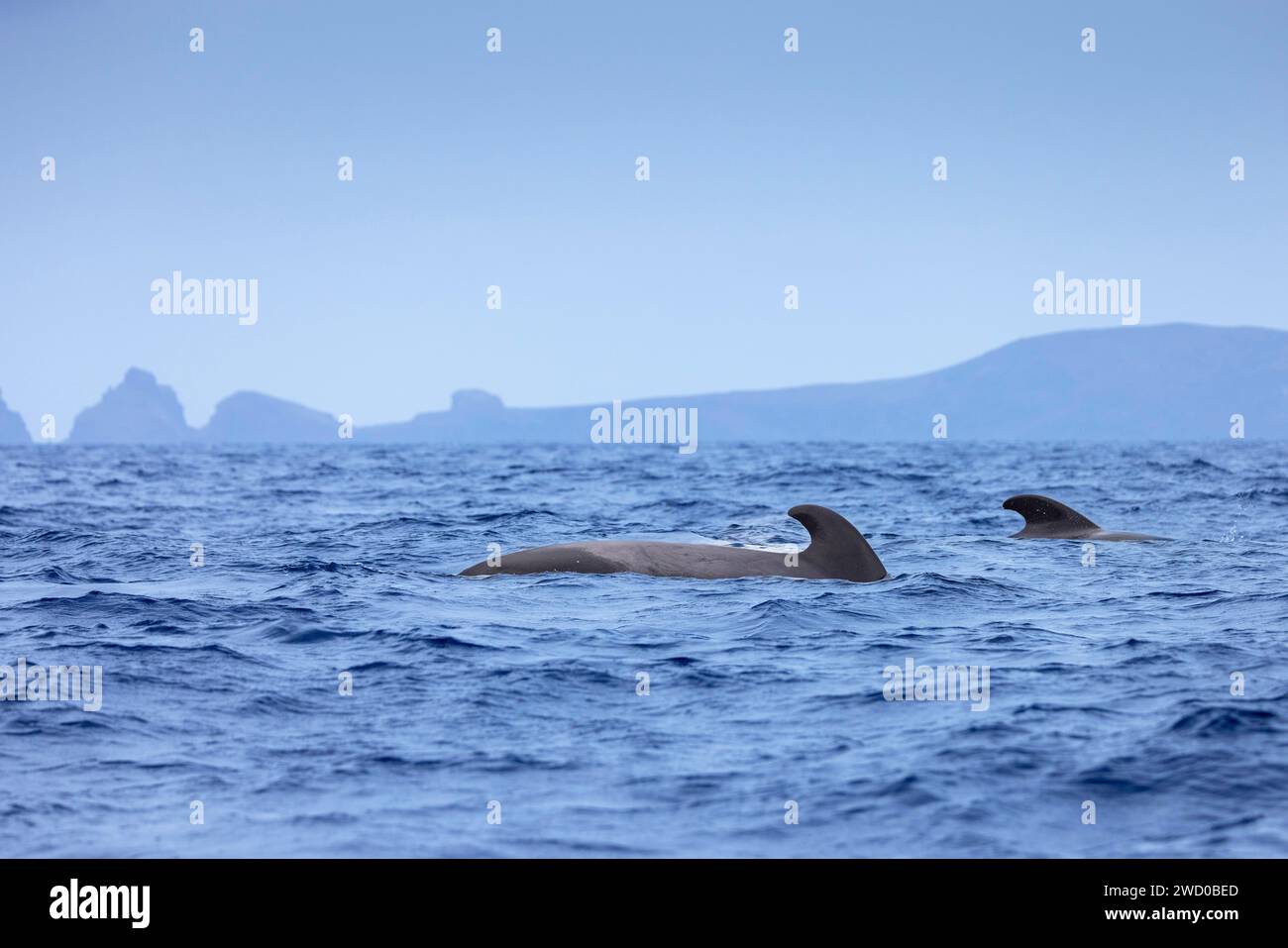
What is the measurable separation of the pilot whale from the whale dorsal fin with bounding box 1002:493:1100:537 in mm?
5856

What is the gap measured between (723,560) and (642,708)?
20.4 feet

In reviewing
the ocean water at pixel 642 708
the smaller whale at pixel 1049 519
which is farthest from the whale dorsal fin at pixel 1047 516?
the ocean water at pixel 642 708

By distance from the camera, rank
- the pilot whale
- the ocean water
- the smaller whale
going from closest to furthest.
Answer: the ocean water < the pilot whale < the smaller whale

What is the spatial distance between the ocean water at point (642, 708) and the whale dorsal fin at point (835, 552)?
0.51m

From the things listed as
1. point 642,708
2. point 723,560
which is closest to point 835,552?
Result: point 723,560

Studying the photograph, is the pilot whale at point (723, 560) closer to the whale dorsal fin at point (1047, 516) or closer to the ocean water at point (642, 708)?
the ocean water at point (642, 708)

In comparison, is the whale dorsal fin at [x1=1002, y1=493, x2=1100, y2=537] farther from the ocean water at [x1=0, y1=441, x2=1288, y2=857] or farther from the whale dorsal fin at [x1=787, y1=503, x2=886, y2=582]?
the whale dorsal fin at [x1=787, y1=503, x2=886, y2=582]

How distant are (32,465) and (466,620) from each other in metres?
55.6

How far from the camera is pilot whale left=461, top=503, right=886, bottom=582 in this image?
52.0 ft

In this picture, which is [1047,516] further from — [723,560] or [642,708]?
[642,708]

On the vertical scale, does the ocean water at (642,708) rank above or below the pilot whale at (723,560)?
below

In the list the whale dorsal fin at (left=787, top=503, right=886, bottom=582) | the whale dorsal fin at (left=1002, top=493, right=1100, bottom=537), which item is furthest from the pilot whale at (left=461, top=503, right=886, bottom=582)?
the whale dorsal fin at (left=1002, top=493, right=1100, bottom=537)

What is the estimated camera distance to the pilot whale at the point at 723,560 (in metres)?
15.8

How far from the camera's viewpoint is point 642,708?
9945mm
